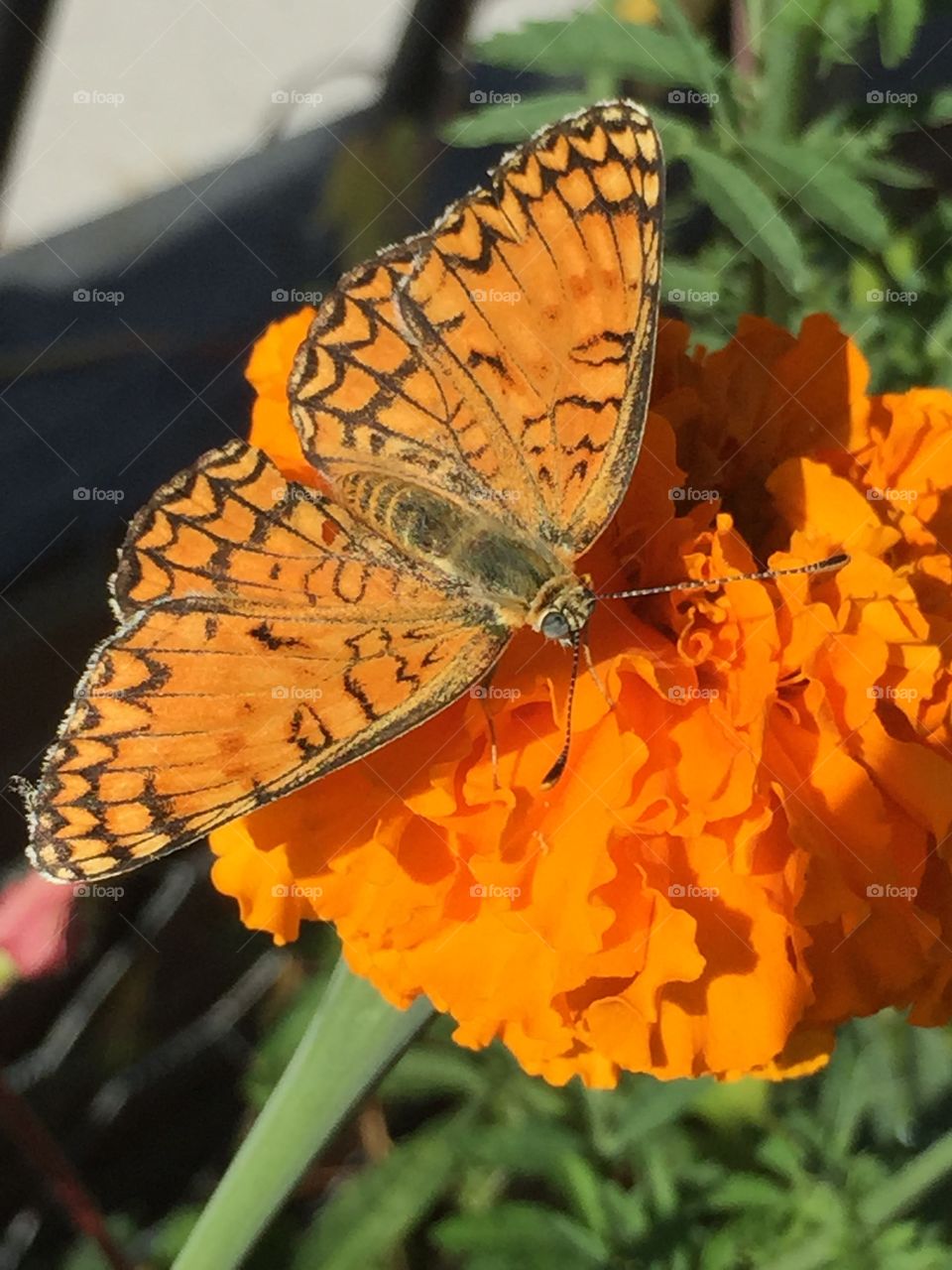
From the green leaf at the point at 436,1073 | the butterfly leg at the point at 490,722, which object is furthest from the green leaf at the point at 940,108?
the green leaf at the point at 436,1073

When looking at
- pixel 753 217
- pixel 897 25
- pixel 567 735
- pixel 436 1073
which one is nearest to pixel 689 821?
pixel 567 735

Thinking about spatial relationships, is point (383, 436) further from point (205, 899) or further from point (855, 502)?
point (205, 899)

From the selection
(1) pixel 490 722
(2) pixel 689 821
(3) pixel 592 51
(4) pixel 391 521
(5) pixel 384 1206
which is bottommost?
(5) pixel 384 1206

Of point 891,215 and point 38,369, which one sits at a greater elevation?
point 38,369

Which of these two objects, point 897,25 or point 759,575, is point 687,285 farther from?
point 759,575

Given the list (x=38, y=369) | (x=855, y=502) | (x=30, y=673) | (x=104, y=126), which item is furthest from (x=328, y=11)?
(x=855, y=502)

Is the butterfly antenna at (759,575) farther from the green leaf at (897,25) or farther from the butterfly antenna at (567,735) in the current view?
the green leaf at (897,25)
